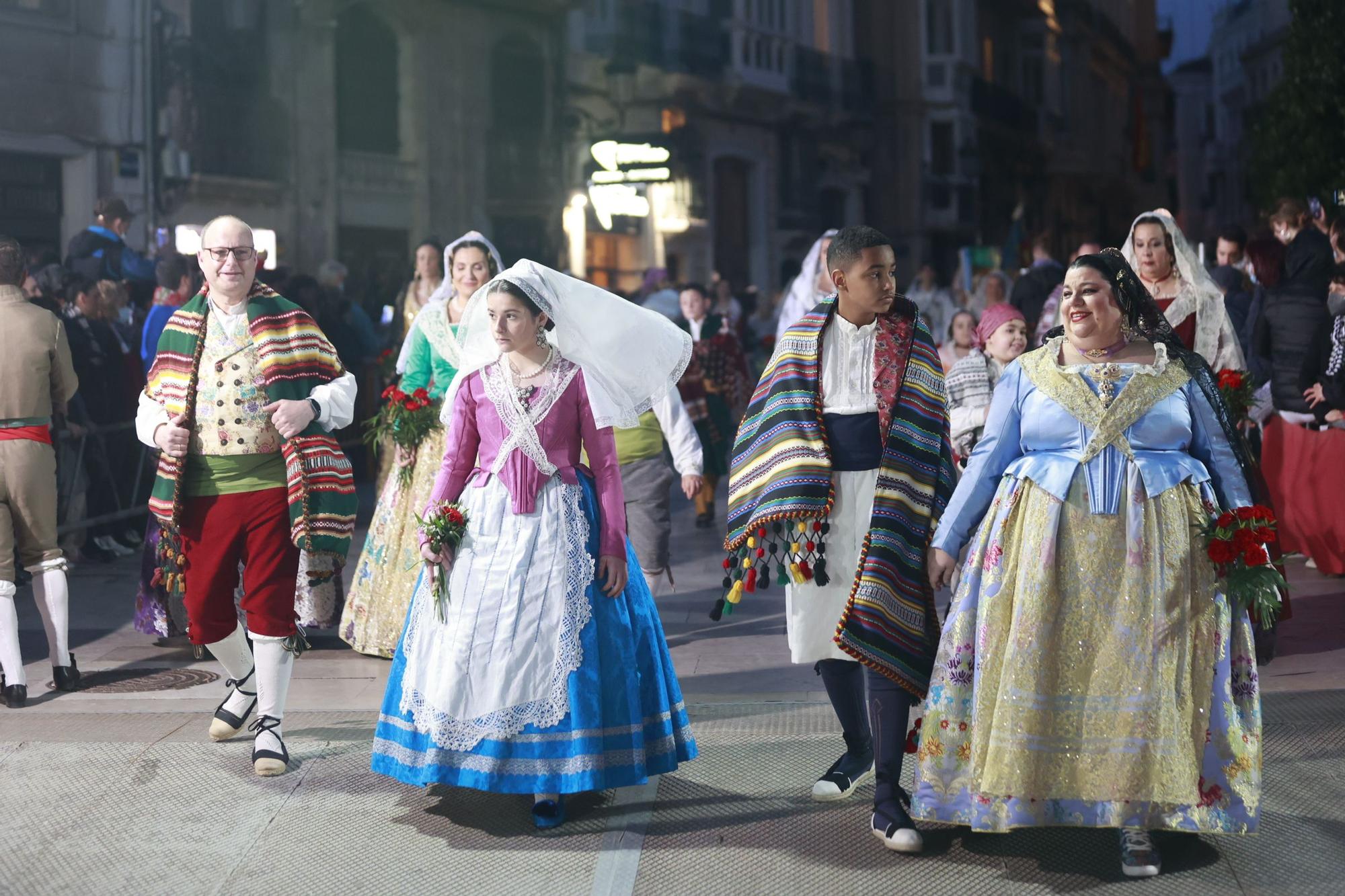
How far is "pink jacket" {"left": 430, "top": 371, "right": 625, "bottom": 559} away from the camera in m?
4.99

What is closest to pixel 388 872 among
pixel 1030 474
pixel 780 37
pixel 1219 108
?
pixel 1030 474

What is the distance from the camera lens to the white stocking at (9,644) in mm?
6605

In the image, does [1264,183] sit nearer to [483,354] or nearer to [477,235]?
[477,235]

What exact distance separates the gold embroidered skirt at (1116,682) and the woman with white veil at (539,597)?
1.13 metres

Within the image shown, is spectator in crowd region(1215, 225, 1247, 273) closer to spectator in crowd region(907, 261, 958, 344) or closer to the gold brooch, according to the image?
spectator in crowd region(907, 261, 958, 344)

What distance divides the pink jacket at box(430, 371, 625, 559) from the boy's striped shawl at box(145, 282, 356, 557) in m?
0.61

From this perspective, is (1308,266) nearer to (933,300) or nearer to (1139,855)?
(1139,855)

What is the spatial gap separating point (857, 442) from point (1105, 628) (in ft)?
3.04

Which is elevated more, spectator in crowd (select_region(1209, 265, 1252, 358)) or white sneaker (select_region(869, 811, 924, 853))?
spectator in crowd (select_region(1209, 265, 1252, 358))

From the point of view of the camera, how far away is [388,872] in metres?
4.54

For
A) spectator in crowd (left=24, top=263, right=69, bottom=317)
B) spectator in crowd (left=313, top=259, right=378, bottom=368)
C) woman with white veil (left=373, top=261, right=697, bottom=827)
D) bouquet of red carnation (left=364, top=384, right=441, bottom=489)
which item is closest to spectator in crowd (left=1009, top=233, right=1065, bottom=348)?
spectator in crowd (left=313, top=259, right=378, bottom=368)

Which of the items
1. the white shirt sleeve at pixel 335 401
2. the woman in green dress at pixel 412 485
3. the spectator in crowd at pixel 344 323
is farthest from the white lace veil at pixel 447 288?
the spectator in crowd at pixel 344 323

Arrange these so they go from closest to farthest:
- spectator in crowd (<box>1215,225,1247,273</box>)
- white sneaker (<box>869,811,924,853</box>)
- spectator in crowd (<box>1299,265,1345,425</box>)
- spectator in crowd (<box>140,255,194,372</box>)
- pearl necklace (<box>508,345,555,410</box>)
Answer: white sneaker (<box>869,811,924,853</box>) < pearl necklace (<box>508,345,555,410</box>) < spectator in crowd (<box>1299,265,1345,425</box>) < spectator in crowd (<box>140,255,194,372</box>) < spectator in crowd (<box>1215,225,1247,273</box>)

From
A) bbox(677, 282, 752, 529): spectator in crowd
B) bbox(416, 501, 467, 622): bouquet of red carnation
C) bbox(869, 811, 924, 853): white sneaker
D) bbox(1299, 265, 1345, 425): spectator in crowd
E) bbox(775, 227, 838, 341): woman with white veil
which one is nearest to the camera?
bbox(869, 811, 924, 853): white sneaker
